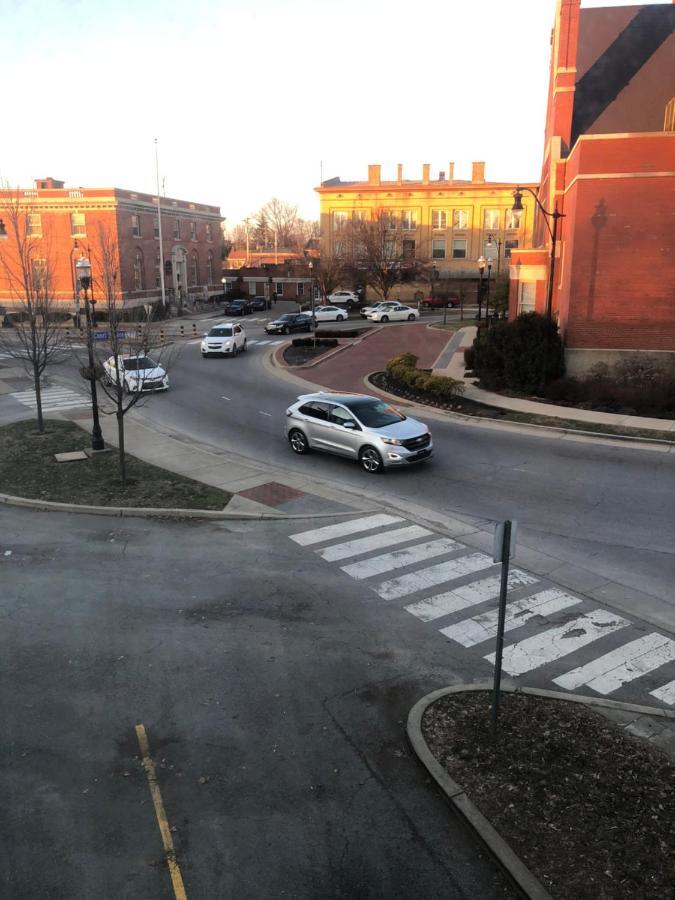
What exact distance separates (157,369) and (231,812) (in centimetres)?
2369

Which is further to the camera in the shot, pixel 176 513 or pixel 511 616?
pixel 176 513

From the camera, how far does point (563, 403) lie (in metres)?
24.0

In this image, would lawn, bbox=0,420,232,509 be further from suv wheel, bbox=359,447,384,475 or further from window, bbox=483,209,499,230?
window, bbox=483,209,499,230

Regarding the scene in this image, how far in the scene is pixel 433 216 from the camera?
77.2 meters

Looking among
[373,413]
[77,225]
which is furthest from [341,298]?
[373,413]

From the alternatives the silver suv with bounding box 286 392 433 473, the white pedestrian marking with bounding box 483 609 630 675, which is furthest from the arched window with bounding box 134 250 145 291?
the white pedestrian marking with bounding box 483 609 630 675

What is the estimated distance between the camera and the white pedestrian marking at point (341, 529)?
1248 cm

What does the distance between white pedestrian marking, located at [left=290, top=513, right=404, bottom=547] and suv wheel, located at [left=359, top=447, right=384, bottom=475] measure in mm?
2928

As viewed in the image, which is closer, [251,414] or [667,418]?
[667,418]

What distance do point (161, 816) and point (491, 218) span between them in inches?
3098

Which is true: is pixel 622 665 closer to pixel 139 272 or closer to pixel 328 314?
pixel 328 314

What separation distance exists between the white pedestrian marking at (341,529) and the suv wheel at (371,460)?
9.61 feet

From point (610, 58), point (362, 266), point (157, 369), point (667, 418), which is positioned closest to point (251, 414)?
point (157, 369)

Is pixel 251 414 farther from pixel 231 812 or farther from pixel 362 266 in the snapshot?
pixel 362 266
